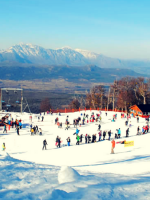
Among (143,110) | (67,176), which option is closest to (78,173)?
(67,176)

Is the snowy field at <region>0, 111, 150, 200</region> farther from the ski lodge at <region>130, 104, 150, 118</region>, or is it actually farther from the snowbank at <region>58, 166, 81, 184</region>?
the ski lodge at <region>130, 104, 150, 118</region>

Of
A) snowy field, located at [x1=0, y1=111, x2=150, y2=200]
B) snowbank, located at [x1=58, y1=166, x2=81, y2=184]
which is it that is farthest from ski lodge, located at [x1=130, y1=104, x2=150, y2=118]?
snowbank, located at [x1=58, y1=166, x2=81, y2=184]

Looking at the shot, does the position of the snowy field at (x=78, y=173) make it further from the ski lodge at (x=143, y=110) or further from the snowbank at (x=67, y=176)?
the ski lodge at (x=143, y=110)

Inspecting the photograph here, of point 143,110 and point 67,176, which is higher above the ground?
point 143,110

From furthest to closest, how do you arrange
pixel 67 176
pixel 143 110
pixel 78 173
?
pixel 143 110 → pixel 78 173 → pixel 67 176

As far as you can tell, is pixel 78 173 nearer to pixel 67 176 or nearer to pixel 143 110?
pixel 67 176

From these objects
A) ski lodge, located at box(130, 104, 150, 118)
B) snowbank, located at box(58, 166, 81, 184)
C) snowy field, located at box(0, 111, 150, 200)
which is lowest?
snowy field, located at box(0, 111, 150, 200)

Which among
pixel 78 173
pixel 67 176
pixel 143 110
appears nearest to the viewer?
pixel 67 176

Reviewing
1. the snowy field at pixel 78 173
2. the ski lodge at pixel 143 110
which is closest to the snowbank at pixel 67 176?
the snowy field at pixel 78 173

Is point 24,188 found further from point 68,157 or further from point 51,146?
point 51,146

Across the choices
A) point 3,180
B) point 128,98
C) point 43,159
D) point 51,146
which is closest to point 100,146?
point 51,146

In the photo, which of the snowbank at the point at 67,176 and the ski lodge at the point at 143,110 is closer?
the snowbank at the point at 67,176

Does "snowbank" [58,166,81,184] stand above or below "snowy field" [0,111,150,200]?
above
